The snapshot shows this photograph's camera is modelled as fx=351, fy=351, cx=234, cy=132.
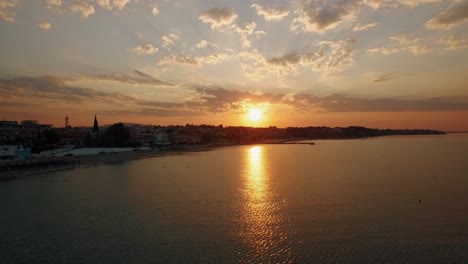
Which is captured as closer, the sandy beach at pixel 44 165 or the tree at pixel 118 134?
the sandy beach at pixel 44 165

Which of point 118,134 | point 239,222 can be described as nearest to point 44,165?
point 239,222

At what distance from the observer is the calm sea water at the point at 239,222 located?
617 inches

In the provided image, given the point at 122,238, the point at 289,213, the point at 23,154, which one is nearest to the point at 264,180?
the point at 289,213

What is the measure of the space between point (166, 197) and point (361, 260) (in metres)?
17.7

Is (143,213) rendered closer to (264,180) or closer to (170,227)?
(170,227)

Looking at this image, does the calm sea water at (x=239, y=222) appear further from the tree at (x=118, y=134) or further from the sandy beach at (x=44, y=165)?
the tree at (x=118, y=134)

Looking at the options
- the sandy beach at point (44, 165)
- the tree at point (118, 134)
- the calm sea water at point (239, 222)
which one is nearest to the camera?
the calm sea water at point (239, 222)

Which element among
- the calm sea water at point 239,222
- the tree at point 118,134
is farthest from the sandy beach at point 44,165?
the tree at point 118,134

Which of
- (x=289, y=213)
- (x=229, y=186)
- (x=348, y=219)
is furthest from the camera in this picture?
(x=229, y=186)

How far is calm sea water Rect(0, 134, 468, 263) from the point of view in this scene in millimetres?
15672

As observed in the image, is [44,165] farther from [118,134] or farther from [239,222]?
[118,134]

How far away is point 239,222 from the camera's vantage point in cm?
2072

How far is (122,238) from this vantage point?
1784 centimetres

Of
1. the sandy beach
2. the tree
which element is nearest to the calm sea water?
the sandy beach
